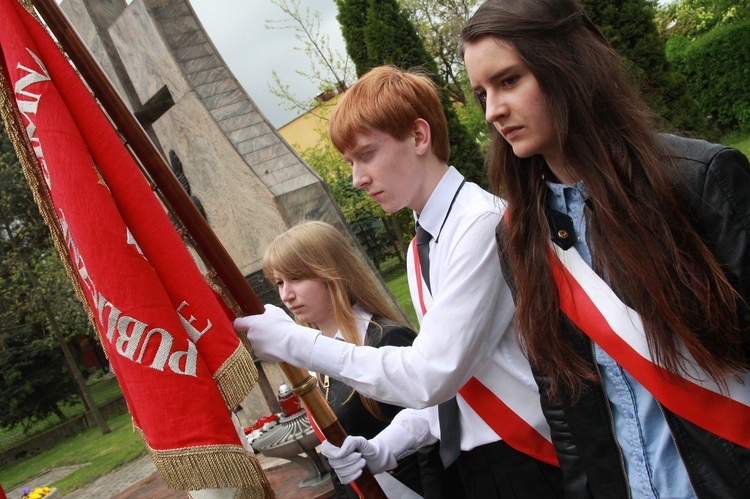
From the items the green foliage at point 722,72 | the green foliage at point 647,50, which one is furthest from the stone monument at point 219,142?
the green foliage at point 722,72

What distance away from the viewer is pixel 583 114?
1523 millimetres

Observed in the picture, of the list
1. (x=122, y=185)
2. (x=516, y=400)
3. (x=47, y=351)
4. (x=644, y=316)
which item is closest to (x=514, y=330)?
(x=516, y=400)

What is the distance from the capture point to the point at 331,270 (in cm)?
284

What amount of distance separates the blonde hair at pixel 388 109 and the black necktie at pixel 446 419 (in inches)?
11.0

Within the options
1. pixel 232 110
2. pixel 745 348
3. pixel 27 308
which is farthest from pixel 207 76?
pixel 27 308

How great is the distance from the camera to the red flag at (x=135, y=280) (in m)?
1.78

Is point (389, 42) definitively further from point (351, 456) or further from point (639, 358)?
point (639, 358)

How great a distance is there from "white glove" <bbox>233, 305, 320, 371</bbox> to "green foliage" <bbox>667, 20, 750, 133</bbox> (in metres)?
17.3

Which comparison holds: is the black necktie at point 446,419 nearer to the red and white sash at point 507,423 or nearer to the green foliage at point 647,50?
the red and white sash at point 507,423

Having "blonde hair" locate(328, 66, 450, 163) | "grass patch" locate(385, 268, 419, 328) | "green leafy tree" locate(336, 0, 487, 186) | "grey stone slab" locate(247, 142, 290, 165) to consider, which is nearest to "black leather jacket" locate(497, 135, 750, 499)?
"blonde hair" locate(328, 66, 450, 163)

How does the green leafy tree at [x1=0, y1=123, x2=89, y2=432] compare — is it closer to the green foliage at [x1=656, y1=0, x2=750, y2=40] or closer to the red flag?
the red flag

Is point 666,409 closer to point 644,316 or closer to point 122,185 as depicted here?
point 644,316

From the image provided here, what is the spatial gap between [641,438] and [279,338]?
0.99 m

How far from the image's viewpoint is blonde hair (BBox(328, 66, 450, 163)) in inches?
81.1
